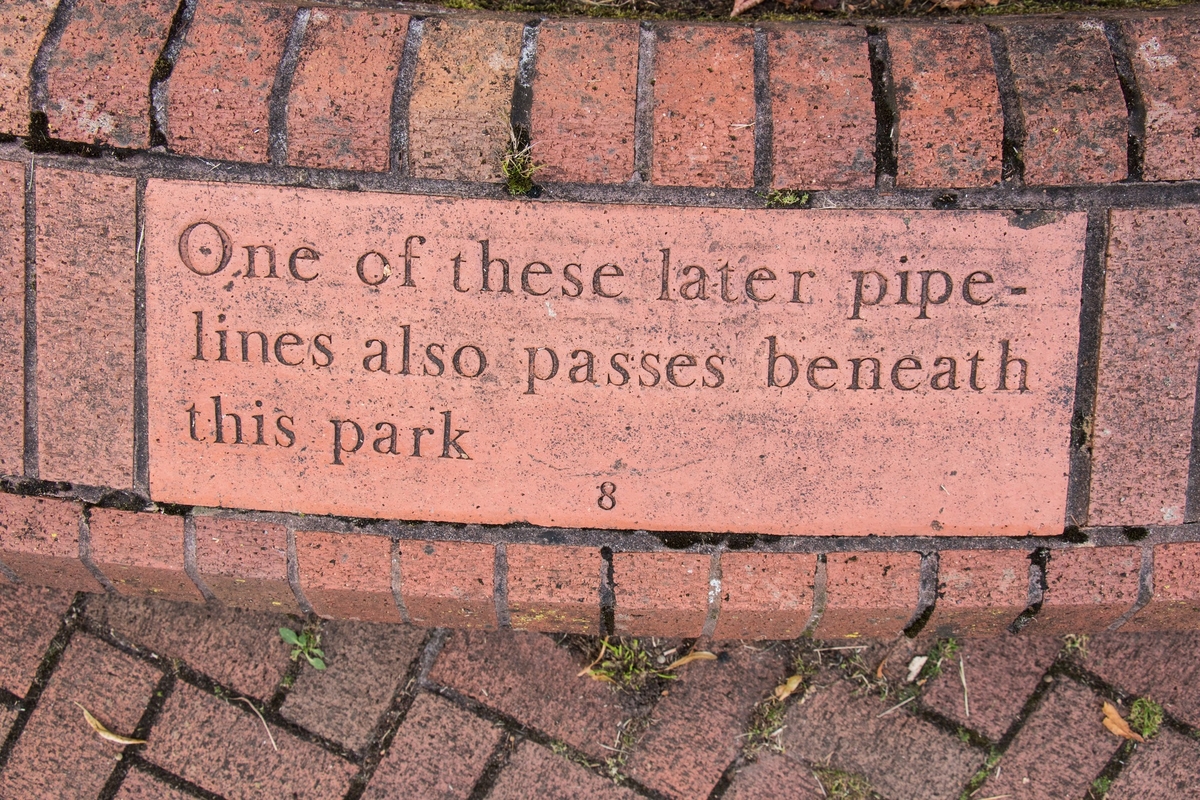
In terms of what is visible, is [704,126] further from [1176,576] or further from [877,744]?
[877,744]

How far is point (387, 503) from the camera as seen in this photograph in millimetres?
1679

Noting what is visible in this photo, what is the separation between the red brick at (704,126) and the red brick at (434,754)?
56.1 inches

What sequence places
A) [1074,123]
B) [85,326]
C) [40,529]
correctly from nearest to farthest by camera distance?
[1074,123], [85,326], [40,529]

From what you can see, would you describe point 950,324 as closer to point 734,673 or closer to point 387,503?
point 734,673

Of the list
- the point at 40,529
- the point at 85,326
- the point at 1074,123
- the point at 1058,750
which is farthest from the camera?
the point at 1058,750

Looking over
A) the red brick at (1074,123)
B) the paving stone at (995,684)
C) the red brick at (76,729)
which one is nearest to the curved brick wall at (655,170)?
the red brick at (1074,123)

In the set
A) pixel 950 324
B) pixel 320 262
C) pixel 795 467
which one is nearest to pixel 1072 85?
pixel 950 324

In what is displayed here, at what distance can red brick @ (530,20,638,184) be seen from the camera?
61.2 inches

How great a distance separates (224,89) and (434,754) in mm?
1625

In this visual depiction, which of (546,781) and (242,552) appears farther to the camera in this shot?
(546,781)

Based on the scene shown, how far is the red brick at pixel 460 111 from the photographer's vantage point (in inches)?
61.3

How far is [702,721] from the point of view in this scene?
204cm

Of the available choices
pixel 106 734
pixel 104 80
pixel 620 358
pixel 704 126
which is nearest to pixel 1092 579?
pixel 620 358

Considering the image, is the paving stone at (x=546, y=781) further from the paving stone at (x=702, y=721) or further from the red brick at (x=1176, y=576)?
the red brick at (x=1176, y=576)
